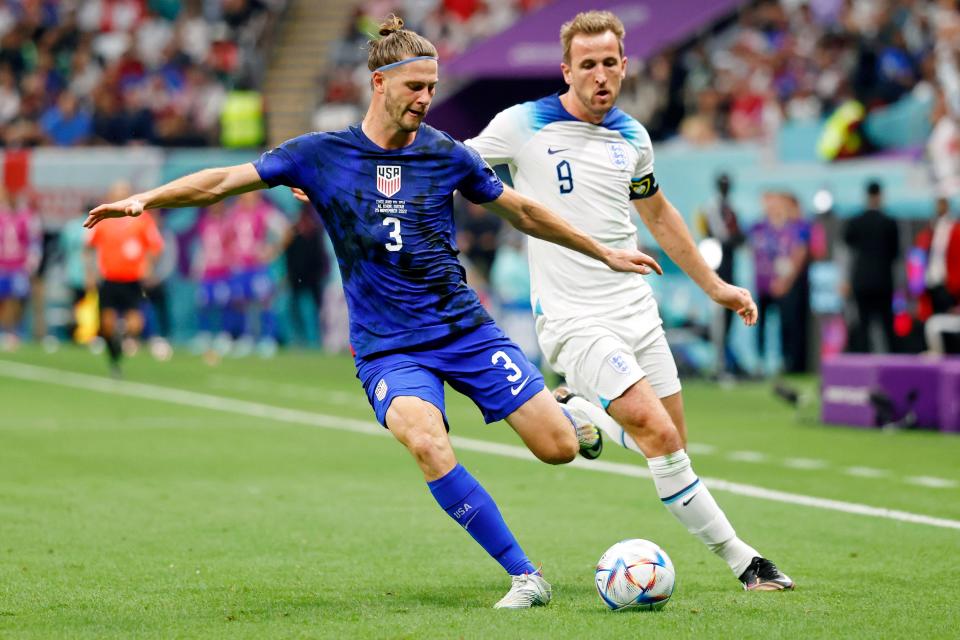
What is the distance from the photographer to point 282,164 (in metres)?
7.29

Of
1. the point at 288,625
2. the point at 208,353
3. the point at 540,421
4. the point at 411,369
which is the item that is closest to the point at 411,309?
the point at 411,369

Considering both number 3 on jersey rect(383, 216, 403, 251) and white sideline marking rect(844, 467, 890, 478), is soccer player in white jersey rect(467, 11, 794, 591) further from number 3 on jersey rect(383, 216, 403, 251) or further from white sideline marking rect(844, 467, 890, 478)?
white sideline marking rect(844, 467, 890, 478)

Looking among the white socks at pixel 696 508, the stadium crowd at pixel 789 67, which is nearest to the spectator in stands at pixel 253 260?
the stadium crowd at pixel 789 67

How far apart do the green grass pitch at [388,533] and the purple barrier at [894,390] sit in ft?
1.25

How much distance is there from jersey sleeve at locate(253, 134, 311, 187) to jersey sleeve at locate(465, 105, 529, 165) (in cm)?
125

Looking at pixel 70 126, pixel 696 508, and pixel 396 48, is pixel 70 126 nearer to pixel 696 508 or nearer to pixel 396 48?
pixel 396 48

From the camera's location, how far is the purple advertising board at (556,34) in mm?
25797

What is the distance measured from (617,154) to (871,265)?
1257 centimetres

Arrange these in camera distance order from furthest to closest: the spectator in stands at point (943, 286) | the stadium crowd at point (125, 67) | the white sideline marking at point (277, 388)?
the stadium crowd at point (125, 67) < the white sideline marking at point (277, 388) < the spectator in stands at point (943, 286)

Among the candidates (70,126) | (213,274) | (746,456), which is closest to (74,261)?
(213,274)

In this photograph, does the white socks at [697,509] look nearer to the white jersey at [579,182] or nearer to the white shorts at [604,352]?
the white shorts at [604,352]

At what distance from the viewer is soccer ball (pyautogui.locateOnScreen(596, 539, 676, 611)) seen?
7.06 meters

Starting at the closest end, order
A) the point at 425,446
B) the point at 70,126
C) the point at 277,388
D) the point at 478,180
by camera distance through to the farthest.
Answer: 1. the point at 425,446
2. the point at 478,180
3. the point at 277,388
4. the point at 70,126

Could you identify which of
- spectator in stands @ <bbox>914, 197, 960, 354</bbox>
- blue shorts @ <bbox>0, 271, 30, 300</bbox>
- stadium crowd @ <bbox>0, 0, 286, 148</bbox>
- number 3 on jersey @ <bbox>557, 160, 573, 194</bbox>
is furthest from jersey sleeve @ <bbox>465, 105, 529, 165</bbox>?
stadium crowd @ <bbox>0, 0, 286, 148</bbox>
